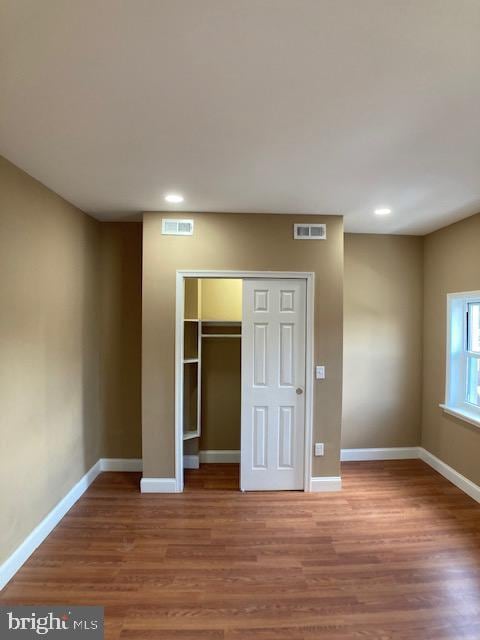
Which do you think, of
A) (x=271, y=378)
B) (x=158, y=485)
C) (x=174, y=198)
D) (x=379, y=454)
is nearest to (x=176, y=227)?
(x=174, y=198)

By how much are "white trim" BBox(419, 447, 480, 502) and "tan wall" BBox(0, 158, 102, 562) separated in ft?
12.1

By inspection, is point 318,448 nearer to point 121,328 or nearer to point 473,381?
point 473,381

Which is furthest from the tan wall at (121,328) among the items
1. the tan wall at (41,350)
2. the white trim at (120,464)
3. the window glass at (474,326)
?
the window glass at (474,326)

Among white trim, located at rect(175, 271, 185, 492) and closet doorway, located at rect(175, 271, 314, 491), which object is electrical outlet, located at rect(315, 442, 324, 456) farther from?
white trim, located at rect(175, 271, 185, 492)

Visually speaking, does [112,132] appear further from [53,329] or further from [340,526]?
[340,526]

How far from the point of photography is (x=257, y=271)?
3.25 metres

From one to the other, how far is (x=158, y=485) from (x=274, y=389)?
143 cm

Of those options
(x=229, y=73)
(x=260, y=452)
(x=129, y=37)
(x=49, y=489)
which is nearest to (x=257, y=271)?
(x=260, y=452)

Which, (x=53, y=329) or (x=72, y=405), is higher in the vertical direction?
(x=53, y=329)

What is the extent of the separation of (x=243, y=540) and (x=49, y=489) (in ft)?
5.11

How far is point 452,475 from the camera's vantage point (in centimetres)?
353

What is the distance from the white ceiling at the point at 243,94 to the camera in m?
1.12

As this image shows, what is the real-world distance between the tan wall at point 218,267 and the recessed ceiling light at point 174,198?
0.34 m

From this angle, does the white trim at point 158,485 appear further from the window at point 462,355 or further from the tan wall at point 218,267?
the window at point 462,355
